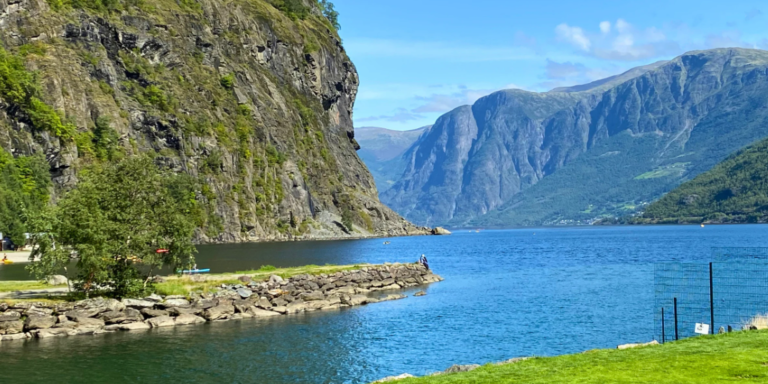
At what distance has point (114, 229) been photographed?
52.7 meters

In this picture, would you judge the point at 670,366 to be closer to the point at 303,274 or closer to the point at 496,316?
the point at 496,316

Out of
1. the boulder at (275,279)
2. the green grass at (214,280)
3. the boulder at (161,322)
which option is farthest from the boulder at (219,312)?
the boulder at (275,279)

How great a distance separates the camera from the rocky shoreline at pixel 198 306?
46.6m

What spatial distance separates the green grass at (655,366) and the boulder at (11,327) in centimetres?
3187

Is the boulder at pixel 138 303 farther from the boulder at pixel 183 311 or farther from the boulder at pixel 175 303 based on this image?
the boulder at pixel 183 311

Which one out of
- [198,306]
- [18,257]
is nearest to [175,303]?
[198,306]

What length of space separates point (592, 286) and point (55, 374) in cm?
5757

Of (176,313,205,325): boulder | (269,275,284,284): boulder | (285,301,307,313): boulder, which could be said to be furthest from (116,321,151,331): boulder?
(269,275,284,284): boulder

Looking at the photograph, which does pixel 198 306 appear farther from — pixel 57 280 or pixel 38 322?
pixel 57 280

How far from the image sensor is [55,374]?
3562cm

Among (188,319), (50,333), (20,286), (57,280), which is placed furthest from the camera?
(57,280)

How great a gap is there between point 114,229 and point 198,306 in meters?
8.50

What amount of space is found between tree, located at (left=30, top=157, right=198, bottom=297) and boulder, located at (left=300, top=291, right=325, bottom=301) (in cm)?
1122

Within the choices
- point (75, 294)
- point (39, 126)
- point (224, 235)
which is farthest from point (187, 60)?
point (75, 294)
